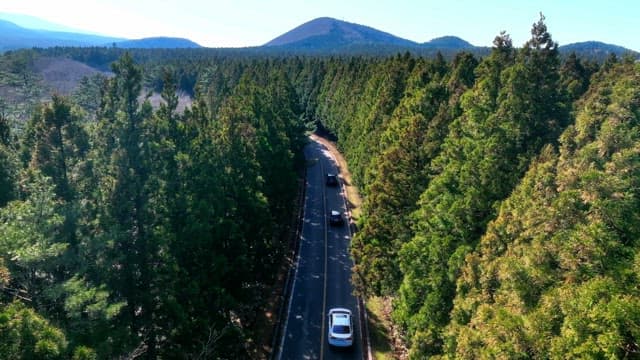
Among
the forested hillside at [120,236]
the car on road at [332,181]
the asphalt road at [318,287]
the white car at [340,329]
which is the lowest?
the asphalt road at [318,287]

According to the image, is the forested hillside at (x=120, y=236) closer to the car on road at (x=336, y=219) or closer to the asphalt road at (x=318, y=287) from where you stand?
the asphalt road at (x=318, y=287)

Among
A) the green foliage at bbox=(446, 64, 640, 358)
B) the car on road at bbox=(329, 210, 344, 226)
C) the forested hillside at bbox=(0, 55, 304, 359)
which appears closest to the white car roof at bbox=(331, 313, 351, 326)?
the forested hillside at bbox=(0, 55, 304, 359)

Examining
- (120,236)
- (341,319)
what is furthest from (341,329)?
(120,236)

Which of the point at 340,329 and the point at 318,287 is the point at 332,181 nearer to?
the point at 318,287

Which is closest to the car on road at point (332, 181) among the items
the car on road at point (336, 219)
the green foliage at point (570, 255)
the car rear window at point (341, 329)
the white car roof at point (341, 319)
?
the car on road at point (336, 219)

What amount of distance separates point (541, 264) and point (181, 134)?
59.3 feet

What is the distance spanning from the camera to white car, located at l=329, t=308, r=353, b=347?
26.6 metres

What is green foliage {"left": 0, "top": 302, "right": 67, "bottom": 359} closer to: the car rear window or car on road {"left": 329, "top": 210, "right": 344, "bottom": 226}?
the car rear window

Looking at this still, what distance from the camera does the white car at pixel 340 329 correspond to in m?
26.6

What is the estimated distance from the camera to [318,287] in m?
34.4

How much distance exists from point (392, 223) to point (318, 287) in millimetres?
9781

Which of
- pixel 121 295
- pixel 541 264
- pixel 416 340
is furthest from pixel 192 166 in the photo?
pixel 541 264

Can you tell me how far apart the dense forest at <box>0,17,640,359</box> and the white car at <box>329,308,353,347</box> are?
242 cm

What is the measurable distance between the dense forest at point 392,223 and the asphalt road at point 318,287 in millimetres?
2599
